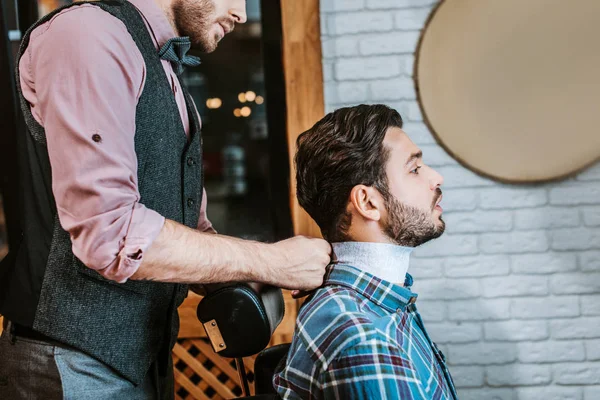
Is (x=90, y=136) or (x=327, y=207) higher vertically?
(x=90, y=136)

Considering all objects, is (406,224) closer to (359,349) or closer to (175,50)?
(359,349)

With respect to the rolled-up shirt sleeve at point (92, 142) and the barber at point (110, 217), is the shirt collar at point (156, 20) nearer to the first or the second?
the barber at point (110, 217)

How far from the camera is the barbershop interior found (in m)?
0.95

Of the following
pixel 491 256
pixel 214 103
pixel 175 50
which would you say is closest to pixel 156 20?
pixel 175 50

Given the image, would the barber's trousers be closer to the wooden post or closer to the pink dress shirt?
the pink dress shirt

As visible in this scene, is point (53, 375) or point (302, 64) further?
point (302, 64)

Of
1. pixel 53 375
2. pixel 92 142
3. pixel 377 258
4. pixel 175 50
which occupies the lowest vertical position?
pixel 53 375

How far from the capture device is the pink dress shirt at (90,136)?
83cm

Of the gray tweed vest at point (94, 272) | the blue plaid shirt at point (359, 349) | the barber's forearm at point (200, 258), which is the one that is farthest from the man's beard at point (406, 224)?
the gray tweed vest at point (94, 272)

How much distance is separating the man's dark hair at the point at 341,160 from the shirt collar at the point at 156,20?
36 centimetres

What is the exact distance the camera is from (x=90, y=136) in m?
0.83

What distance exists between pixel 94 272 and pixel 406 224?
1.99ft

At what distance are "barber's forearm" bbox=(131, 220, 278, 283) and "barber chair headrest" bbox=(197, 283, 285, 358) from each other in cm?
9

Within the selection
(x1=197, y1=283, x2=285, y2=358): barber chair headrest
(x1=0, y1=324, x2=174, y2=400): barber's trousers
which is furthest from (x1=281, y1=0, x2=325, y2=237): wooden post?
(x1=0, y1=324, x2=174, y2=400): barber's trousers
